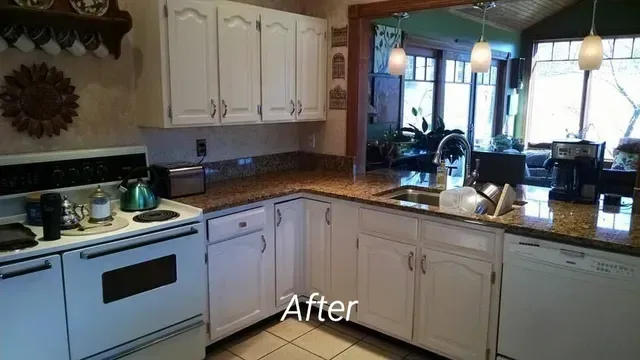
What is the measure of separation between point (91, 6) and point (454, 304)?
2.41 m

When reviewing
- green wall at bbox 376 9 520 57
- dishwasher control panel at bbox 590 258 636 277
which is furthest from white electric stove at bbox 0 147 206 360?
green wall at bbox 376 9 520 57

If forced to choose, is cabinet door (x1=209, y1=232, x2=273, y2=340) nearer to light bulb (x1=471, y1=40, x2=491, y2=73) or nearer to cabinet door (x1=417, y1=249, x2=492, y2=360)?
cabinet door (x1=417, y1=249, x2=492, y2=360)

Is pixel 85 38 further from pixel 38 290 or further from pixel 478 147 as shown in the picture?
pixel 478 147

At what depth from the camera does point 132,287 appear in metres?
2.22

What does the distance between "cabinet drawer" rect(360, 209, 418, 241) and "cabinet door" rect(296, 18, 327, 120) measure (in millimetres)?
1006

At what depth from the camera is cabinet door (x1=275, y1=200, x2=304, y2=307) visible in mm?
3004

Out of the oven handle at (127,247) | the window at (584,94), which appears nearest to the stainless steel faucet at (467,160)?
the oven handle at (127,247)

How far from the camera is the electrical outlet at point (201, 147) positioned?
3131 millimetres

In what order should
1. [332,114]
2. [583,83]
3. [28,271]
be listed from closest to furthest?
[28,271], [332,114], [583,83]

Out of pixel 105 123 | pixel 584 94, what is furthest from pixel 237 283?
pixel 584 94

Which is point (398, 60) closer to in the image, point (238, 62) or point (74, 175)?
point (238, 62)

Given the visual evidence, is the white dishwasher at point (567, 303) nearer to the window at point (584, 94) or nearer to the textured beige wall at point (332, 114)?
the textured beige wall at point (332, 114)

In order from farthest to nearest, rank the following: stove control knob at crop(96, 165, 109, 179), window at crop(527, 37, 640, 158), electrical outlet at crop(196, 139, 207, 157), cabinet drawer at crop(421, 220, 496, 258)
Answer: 1. window at crop(527, 37, 640, 158)
2. electrical outlet at crop(196, 139, 207, 157)
3. stove control knob at crop(96, 165, 109, 179)
4. cabinet drawer at crop(421, 220, 496, 258)

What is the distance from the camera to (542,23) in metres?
8.02
